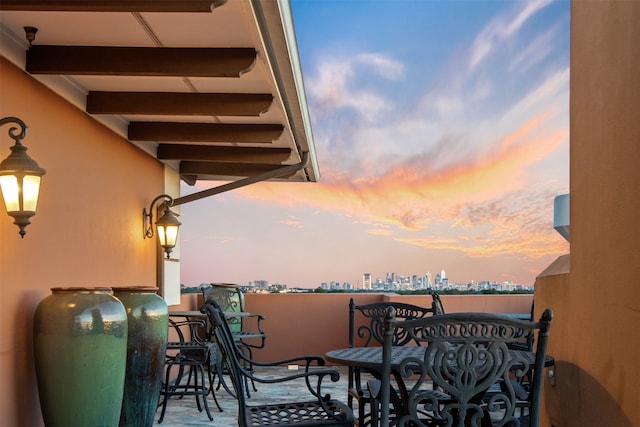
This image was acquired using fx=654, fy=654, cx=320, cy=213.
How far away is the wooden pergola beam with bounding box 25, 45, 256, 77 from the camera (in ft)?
11.0

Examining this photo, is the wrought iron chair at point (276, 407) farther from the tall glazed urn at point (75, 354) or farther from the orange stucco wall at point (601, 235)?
the orange stucco wall at point (601, 235)

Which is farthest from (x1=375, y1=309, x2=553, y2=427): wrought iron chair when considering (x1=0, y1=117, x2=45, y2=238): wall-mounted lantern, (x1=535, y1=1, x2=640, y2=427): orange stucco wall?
(x1=0, y1=117, x2=45, y2=238): wall-mounted lantern

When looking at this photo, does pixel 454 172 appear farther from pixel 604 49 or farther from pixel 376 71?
pixel 604 49

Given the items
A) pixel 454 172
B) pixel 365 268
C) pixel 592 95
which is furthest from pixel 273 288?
pixel 592 95

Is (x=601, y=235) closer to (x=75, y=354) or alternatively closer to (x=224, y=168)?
(x=75, y=354)

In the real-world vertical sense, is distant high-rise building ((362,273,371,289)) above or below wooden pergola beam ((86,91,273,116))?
below

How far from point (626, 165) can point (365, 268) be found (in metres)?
8.09

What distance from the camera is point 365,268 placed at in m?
10.4

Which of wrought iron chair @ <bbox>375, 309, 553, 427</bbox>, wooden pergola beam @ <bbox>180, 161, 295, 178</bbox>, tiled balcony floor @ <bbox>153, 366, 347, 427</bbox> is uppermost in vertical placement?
wooden pergola beam @ <bbox>180, 161, 295, 178</bbox>

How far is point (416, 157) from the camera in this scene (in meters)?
11.2

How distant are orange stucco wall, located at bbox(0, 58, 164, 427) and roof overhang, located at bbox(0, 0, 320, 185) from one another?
0.15 m

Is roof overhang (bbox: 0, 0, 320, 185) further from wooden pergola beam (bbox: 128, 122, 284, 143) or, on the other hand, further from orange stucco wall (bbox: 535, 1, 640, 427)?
orange stucco wall (bbox: 535, 1, 640, 427)

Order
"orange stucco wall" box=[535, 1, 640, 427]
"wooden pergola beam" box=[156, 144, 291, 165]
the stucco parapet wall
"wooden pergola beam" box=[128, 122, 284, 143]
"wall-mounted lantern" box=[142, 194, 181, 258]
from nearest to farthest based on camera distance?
1. "orange stucco wall" box=[535, 1, 640, 427]
2. the stucco parapet wall
3. "wooden pergola beam" box=[128, 122, 284, 143]
4. "wall-mounted lantern" box=[142, 194, 181, 258]
5. "wooden pergola beam" box=[156, 144, 291, 165]

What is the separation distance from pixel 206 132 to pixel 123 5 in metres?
2.48
